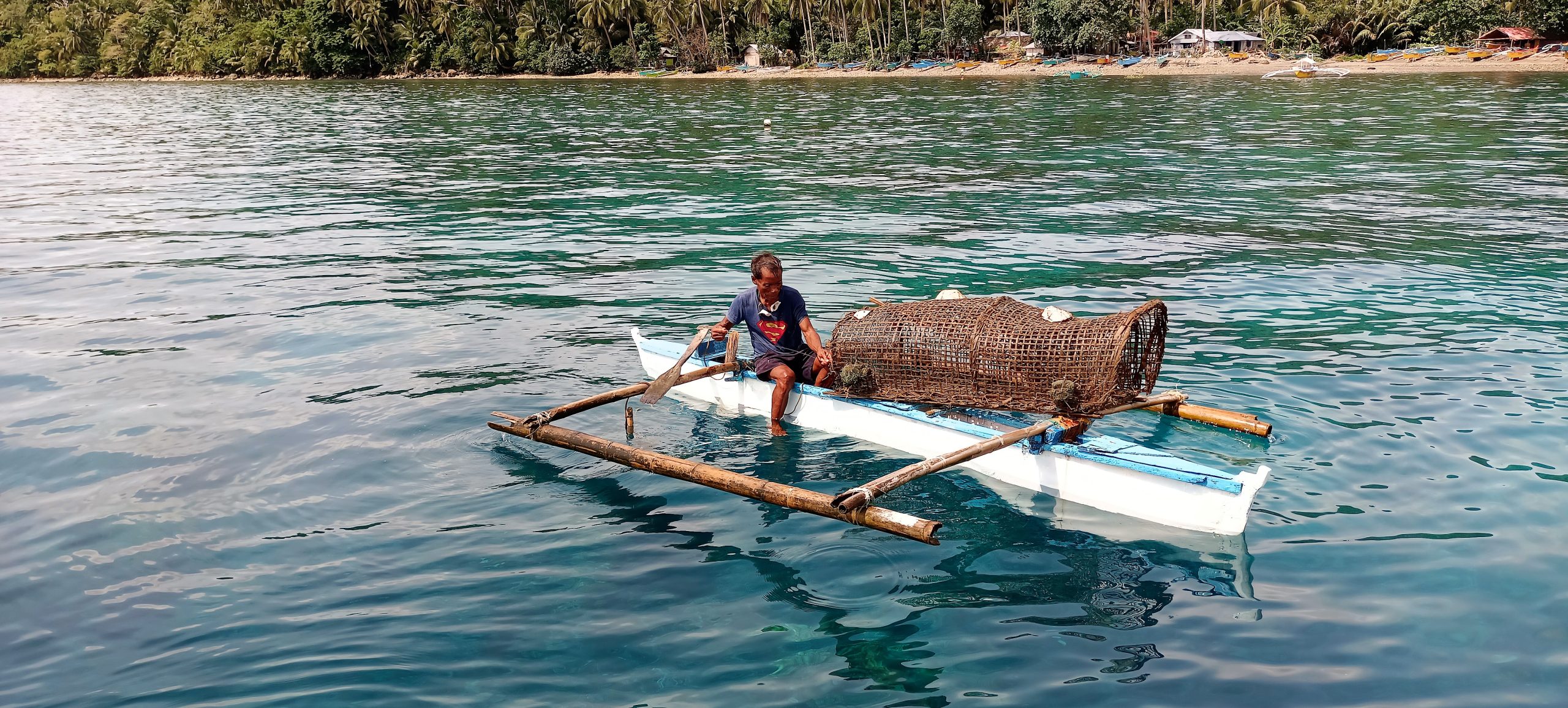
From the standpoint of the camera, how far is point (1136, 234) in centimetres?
2050

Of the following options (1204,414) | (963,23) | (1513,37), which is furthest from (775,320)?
(963,23)

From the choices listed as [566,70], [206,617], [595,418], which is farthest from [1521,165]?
[566,70]

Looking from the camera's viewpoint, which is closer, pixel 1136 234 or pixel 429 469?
pixel 429 469

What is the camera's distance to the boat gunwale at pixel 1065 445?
8.31m

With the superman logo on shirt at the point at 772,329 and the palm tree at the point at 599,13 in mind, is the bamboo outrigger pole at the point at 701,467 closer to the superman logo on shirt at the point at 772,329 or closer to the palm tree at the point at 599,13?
the superman logo on shirt at the point at 772,329

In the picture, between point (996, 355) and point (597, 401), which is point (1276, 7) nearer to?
point (996, 355)

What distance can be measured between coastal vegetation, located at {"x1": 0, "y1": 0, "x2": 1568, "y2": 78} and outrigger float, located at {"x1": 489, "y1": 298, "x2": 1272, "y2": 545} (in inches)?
3162

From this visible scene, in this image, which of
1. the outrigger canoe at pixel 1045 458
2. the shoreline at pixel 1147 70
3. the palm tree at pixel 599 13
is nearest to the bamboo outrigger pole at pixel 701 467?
the outrigger canoe at pixel 1045 458

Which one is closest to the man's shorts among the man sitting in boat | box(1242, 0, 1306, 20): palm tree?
the man sitting in boat

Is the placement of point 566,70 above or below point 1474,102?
above

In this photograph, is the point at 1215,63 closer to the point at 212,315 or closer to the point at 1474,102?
the point at 1474,102

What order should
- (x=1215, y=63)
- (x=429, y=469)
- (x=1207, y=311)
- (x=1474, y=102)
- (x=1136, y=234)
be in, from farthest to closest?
(x=1215, y=63), (x=1474, y=102), (x=1136, y=234), (x=1207, y=311), (x=429, y=469)

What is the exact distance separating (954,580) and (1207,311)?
8.39m

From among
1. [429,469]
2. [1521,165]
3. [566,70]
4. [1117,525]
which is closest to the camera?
[1117,525]
